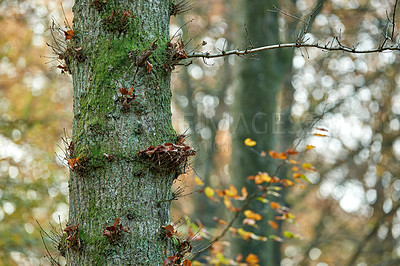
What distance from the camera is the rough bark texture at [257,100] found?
631 cm

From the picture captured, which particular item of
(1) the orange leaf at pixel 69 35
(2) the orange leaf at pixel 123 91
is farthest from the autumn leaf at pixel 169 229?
(1) the orange leaf at pixel 69 35

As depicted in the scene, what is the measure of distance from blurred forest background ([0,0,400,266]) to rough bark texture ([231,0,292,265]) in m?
0.02

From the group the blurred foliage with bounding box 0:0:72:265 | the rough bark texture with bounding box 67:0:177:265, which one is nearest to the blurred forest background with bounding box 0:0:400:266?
the blurred foliage with bounding box 0:0:72:265

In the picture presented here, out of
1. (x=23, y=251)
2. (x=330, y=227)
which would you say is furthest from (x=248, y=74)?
(x=330, y=227)

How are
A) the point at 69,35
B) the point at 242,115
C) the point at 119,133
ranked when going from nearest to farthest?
the point at 119,133 < the point at 69,35 < the point at 242,115

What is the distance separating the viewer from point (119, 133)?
2279mm

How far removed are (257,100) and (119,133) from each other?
441cm

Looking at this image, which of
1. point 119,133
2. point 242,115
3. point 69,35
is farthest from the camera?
point 242,115

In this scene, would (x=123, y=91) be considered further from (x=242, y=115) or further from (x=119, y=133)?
(x=242, y=115)

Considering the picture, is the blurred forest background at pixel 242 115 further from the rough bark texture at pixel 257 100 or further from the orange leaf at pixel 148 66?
the orange leaf at pixel 148 66

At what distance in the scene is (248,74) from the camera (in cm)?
650

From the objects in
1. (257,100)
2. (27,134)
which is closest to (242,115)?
(257,100)

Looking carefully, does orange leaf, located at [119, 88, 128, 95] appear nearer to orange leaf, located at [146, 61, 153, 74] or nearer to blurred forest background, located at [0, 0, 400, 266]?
orange leaf, located at [146, 61, 153, 74]

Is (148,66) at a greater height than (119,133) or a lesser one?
greater
